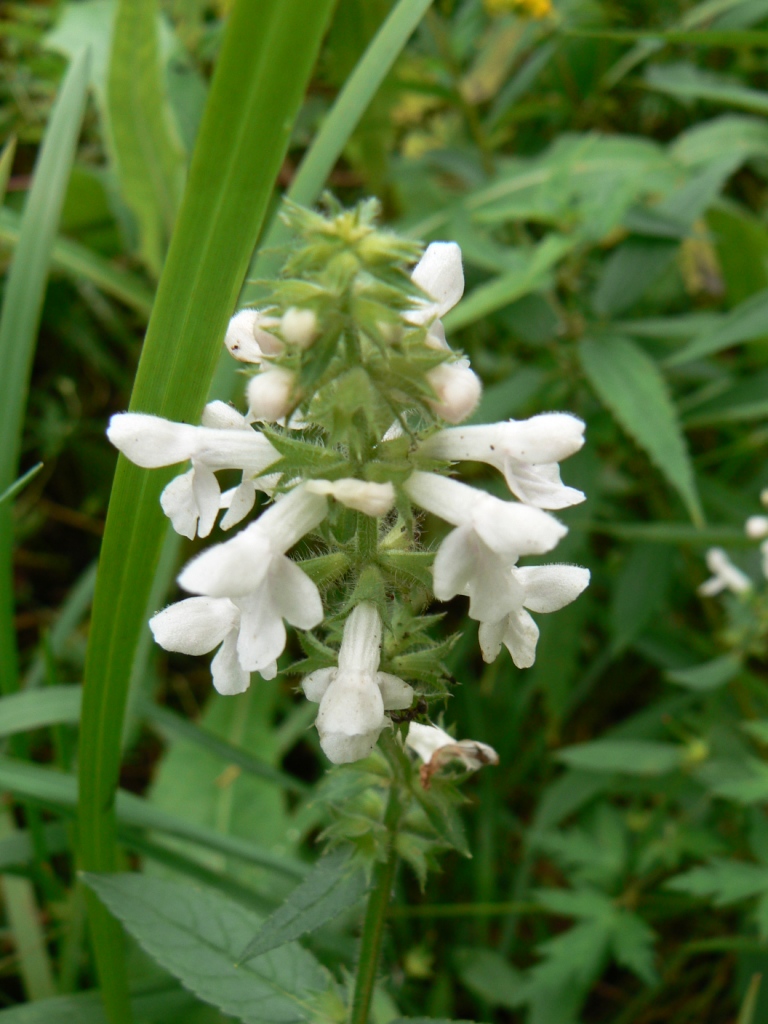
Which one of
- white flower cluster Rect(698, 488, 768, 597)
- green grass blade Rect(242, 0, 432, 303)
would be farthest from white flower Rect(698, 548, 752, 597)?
green grass blade Rect(242, 0, 432, 303)

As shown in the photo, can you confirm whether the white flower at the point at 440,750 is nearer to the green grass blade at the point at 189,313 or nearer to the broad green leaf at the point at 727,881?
the green grass blade at the point at 189,313

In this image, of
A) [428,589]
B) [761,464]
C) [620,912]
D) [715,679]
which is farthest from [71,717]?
[761,464]

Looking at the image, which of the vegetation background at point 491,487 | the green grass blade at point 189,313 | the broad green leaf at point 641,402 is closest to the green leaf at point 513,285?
the vegetation background at point 491,487

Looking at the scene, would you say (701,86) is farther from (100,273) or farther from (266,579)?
(266,579)

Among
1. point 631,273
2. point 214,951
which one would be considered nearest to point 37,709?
point 214,951

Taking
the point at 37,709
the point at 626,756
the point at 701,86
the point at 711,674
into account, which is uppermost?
the point at 701,86

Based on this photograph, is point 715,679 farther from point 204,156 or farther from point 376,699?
point 204,156

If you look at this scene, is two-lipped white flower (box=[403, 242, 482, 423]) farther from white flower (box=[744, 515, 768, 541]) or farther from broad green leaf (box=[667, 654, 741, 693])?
white flower (box=[744, 515, 768, 541])
